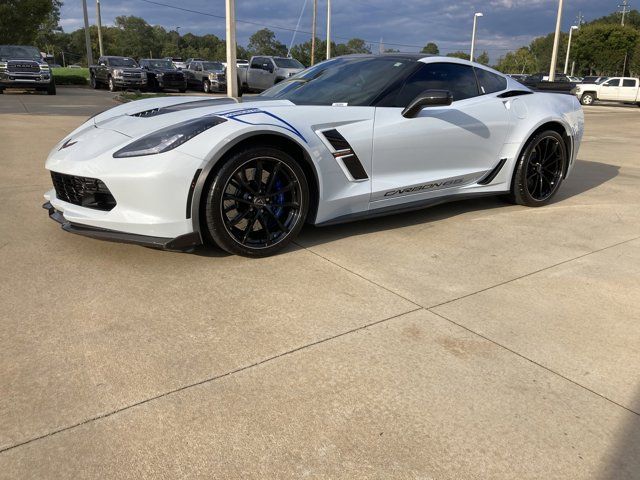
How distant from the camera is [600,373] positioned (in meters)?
2.43

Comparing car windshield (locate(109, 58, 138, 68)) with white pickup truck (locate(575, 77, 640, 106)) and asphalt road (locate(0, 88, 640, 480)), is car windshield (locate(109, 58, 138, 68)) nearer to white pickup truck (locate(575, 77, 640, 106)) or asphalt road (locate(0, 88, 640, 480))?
asphalt road (locate(0, 88, 640, 480))

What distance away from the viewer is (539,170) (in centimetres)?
527

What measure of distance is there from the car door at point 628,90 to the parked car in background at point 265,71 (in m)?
20.3

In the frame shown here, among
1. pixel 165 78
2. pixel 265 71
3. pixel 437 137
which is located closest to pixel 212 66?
pixel 165 78

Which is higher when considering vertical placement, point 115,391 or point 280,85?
point 280,85

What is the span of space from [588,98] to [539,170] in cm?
3135

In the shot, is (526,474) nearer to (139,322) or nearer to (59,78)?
(139,322)

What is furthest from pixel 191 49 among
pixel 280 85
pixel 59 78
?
pixel 280 85

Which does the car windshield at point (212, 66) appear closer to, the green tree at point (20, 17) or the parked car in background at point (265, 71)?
the parked car in background at point (265, 71)

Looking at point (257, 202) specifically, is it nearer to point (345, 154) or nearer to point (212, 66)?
point (345, 154)

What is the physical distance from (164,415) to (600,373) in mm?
1927

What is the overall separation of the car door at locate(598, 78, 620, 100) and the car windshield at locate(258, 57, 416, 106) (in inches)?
1281

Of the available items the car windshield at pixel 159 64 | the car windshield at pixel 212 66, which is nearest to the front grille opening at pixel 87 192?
the car windshield at pixel 212 66

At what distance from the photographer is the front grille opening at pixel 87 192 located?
3.32m
